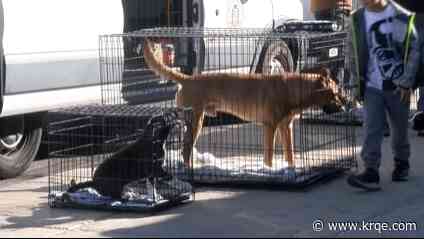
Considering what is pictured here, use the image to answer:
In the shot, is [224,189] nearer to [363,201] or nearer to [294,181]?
[294,181]

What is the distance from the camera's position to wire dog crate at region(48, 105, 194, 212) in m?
8.07

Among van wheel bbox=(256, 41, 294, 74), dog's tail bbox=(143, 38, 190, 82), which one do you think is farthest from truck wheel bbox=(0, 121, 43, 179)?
van wheel bbox=(256, 41, 294, 74)

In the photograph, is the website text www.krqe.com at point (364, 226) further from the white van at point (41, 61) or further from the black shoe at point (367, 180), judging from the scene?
the white van at point (41, 61)

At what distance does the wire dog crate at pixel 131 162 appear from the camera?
807 centimetres

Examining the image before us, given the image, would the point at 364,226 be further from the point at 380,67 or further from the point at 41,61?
the point at 41,61

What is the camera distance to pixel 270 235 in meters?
7.11

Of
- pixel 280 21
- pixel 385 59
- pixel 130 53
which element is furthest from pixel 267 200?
pixel 280 21

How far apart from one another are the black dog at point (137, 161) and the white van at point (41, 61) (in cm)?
172

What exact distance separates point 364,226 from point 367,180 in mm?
1237

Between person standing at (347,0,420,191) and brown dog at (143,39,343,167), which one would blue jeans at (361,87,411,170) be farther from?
brown dog at (143,39,343,167)

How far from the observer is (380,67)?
8.45 metres

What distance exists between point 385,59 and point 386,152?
226 centimetres

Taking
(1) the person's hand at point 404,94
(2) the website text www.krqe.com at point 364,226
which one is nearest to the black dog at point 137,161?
(2) the website text www.krqe.com at point 364,226

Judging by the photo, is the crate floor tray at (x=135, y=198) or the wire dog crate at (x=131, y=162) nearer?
the crate floor tray at (x=135, y=198)
